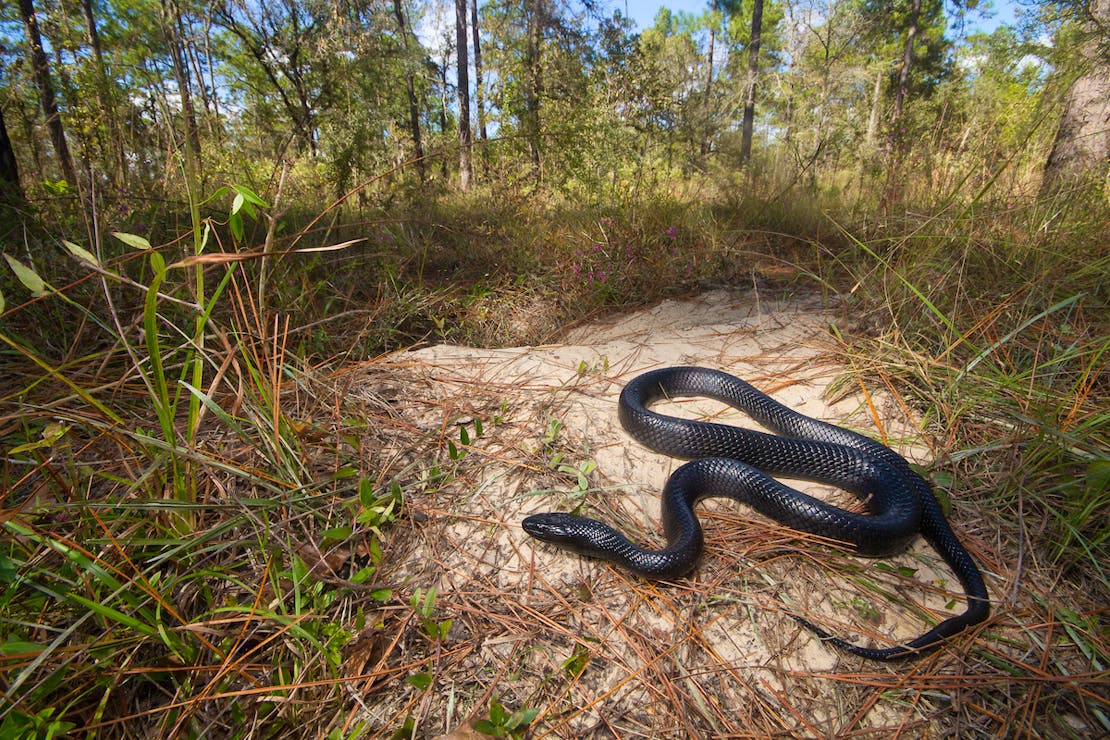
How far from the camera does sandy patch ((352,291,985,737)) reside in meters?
1.17

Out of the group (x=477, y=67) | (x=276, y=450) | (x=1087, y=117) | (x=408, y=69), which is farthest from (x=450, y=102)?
(x=276, y=450)

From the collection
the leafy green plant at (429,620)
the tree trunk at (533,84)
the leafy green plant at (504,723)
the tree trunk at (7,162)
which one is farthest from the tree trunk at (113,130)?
the leafy green plant at (504,723)

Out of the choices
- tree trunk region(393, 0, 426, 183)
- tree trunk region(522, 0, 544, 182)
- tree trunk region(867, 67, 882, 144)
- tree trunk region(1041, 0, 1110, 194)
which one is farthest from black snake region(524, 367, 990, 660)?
tree trunk region(867, 67, 882, 144)

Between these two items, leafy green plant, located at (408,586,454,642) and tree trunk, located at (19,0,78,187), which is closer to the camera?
leafy green plant, located at (408,586,454,642)

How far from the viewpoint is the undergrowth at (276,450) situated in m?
1.06

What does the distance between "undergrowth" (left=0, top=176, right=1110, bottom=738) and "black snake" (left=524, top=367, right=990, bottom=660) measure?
0.20 m

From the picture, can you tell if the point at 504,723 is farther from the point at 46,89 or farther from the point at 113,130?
the point at 46,89

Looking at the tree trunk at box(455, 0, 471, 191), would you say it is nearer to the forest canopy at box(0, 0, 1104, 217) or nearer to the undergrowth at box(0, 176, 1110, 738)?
the forest canopy at box(0, 0, 1104, 217)

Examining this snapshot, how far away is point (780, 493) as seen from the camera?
181 cm

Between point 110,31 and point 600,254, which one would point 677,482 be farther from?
point 110,31

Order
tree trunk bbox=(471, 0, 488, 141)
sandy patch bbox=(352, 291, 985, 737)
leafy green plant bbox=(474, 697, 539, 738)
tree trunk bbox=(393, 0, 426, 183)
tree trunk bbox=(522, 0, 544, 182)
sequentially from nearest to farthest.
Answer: leafy green plant bbox=(474, 697, 539, 738) → sandy patch bbox=(352, 291, 985, 737) → tree trunk bbox=(522, 0, 544, 182) → tree trunk bbox=(393, 0, 426, 183) → tree trunk bbox=(471, 0, 488, 141)

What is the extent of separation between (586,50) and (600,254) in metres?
10.3

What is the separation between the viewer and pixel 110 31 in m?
13.1

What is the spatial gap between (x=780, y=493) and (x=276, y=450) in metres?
1.96
